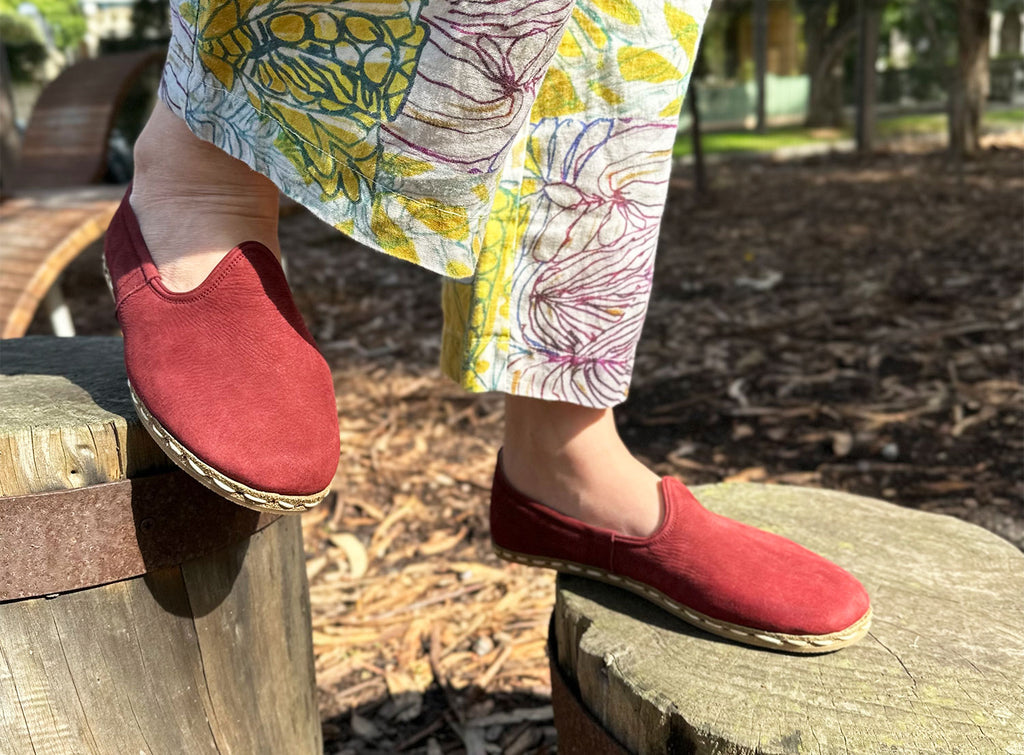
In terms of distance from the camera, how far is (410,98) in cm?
83

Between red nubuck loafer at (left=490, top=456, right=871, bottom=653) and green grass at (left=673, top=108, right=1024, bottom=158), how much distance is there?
922cm

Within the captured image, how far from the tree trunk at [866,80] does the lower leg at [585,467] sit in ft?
29.3

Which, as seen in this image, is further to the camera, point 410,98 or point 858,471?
point 858,471

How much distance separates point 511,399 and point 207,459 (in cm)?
42

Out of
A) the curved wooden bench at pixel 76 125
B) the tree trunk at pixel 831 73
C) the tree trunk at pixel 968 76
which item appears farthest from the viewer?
the tree trunk at pixel 831 73

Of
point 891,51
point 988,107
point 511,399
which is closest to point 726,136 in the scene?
point 988,107

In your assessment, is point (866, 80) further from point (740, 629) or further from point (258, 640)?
point (258, 640)

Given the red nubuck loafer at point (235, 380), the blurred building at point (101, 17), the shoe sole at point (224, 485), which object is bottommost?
the shoe sole at point (224, 485)

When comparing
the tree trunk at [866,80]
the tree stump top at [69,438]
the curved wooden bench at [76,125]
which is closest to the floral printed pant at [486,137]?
the tree stump top at [69,438]

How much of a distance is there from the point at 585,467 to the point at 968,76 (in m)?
7.66

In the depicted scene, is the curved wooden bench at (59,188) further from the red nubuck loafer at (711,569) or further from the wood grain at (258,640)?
the red nubuck loafer at (711,569)

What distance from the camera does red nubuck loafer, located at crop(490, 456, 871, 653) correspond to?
3.57 feet

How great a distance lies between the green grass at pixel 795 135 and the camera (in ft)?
35.2

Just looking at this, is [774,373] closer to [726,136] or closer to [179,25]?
[179,25]
